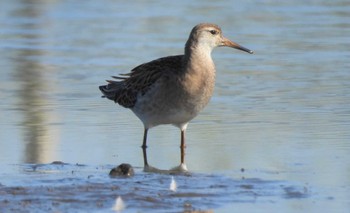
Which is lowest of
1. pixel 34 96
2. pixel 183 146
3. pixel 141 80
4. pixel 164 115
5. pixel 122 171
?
pixel 122 171

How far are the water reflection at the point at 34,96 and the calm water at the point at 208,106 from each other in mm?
21

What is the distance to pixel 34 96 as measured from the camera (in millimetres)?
12492

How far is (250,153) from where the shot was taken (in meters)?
9.48

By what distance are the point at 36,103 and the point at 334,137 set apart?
3.63 metres

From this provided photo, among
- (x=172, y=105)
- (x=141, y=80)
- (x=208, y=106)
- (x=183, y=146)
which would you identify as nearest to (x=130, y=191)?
(x=183, y=146)

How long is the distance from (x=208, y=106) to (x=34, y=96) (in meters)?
2.10

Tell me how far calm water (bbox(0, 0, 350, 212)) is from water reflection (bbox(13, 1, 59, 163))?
0.8 inches

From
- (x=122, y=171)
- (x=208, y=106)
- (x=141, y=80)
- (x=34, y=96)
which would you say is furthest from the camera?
(x=34, y=96)

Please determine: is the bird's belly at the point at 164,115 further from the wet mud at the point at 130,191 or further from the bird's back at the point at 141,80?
the wet mud at the point at 130,191

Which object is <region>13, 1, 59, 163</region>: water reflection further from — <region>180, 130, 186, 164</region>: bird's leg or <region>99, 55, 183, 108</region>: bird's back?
<region>180, 130, 186, 164</region>: bird's leg

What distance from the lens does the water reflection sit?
9.80 metres

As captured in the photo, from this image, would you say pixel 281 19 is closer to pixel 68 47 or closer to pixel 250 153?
pixel 68 47

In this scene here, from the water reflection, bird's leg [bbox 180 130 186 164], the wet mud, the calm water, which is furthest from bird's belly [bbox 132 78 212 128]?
the wet mud

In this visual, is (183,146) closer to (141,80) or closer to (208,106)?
(141,80)
